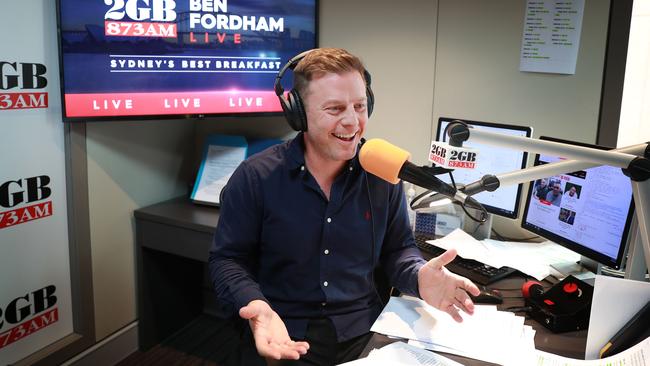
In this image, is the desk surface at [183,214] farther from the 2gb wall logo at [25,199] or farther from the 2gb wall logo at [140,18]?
the 2gb wall logo at [140,18]

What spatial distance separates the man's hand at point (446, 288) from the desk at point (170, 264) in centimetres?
117

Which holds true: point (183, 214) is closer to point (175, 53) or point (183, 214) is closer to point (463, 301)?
point (175, 53)

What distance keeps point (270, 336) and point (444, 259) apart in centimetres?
47

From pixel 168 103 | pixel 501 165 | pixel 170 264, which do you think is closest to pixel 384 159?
pixel 501 165

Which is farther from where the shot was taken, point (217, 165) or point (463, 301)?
point (217, 165)

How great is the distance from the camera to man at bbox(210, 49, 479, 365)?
1429 millimetres

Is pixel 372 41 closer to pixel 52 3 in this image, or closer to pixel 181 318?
pixel 52 3

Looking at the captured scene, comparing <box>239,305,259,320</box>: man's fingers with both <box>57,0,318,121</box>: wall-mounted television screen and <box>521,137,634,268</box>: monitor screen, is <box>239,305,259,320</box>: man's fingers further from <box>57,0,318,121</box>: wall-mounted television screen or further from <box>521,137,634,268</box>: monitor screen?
<box>57,0,318,121</box>: wall-mounted television screen

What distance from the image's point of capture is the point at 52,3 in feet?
6.35

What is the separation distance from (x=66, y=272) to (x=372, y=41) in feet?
5.52

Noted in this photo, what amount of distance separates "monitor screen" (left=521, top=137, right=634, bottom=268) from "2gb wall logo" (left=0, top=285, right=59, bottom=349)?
1.90 m

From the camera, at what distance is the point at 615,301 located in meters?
1.11

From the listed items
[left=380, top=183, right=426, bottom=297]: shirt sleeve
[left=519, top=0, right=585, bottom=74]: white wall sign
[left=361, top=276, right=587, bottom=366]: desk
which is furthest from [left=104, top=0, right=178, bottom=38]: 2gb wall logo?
[left=361, top=276, right=587, bottom=366]: desk

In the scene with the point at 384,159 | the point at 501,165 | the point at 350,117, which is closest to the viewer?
the point at 384,159
